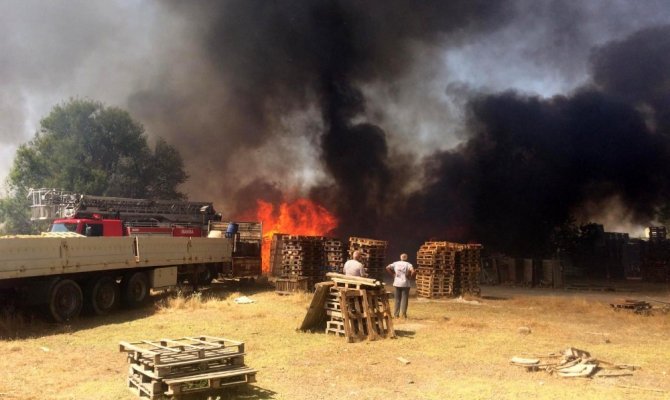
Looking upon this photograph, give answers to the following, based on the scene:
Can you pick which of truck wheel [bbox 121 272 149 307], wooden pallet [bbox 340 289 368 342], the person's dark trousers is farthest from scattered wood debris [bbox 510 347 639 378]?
truck wheel [bbox 121 272 149 307]

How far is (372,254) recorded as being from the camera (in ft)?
74.8

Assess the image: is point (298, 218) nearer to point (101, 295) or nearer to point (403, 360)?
point (101, 295)

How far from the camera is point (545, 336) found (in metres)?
12.9

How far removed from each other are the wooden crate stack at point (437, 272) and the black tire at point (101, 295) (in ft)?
38.7

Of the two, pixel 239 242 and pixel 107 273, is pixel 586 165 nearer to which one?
pixel 239 242

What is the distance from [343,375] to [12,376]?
5430mm

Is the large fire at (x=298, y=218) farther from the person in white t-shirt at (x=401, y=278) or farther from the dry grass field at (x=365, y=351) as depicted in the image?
the person in white t-shirt at (x=401, y=278)

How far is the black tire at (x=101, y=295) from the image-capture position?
1516cm

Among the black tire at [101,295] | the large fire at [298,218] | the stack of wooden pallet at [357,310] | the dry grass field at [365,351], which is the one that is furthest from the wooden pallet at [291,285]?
the large fire at [298,218]

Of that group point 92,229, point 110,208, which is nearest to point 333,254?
point 92,229

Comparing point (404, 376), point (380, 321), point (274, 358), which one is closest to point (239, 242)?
point (380, 321)

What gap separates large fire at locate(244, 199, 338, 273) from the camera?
1473 inches

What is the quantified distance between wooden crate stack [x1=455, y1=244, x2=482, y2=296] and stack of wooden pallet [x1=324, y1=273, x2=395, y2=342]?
10.1 meters

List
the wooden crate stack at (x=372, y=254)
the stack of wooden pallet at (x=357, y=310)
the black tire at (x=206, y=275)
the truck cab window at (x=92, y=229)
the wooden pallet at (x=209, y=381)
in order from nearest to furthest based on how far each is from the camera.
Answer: the wooden pallet at (x=209, y=381) → the stack of wooden pallet at (x=357, y=310) → the truck cab window at (x=92, y=229) → the wooden crate stack at (x=372, y=254) → the black tire at (x=206, y=275)
